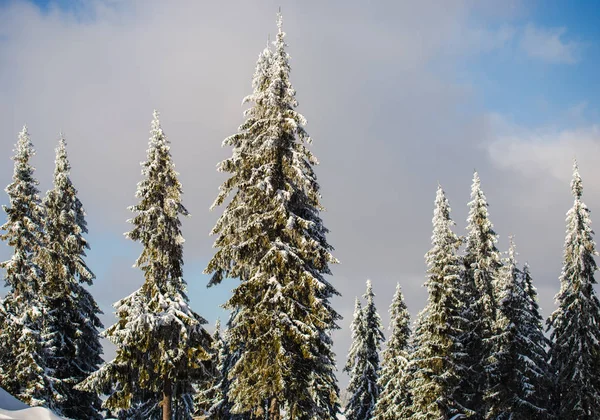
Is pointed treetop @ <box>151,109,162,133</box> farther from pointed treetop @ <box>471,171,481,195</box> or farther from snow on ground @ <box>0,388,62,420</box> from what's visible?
pointed treetop @ <box>471,171,481,195</box>

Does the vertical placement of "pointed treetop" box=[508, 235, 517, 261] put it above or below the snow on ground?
above

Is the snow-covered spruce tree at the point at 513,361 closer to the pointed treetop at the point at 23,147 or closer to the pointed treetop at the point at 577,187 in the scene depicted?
the pointed treetop at the point at 577,187

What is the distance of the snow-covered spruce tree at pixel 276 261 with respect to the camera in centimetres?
2019

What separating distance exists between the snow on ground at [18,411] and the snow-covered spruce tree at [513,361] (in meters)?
27.3

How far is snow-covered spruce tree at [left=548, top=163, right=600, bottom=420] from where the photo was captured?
36625mm

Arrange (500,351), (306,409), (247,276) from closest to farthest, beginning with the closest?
(306,409), (247,276), (500,351)

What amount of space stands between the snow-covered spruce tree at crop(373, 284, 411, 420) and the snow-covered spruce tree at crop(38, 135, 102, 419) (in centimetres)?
2110

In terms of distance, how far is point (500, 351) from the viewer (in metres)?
35.7

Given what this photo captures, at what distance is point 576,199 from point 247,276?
27431mm

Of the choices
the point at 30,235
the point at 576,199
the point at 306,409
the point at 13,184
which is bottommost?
the point at 306,409

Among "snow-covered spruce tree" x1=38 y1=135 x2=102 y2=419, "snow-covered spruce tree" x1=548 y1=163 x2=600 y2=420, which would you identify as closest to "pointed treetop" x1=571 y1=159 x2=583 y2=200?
"snow-covered spruce tree" x1=548 y1=163 x2=600 y2=420

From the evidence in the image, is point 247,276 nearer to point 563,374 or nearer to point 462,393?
point 462,393

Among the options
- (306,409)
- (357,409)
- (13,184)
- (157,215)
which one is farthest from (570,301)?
(13,184)

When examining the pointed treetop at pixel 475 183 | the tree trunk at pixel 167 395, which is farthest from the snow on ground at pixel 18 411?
the pointed treetop at pixel 475 183
